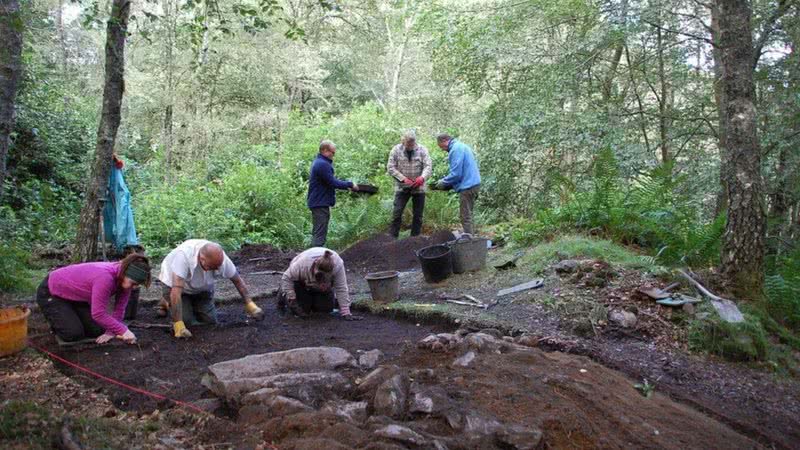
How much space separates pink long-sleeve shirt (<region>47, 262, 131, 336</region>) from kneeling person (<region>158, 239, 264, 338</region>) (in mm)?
442

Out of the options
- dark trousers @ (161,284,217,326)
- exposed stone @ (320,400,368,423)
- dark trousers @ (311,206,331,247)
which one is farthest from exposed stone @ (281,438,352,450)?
dark trousers @ (311,206,331,247)

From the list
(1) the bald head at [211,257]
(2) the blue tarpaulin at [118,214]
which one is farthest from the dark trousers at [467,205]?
(2) the blue tarpaulin at [118,214]

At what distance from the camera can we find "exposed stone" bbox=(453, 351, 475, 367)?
161 inches

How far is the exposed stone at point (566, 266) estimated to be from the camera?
6.51 metres

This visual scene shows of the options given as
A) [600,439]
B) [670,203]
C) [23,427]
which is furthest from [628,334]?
[23,427]

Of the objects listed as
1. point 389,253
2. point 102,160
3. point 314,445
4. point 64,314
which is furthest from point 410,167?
point 314,445

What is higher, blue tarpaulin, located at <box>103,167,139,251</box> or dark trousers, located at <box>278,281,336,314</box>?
blue tarpaulin, located at <box>103,167,139,251</box>

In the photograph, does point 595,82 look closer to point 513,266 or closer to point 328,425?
point 513,266

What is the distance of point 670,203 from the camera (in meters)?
8.38

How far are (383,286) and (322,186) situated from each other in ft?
7.66

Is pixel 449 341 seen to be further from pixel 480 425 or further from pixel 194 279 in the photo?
pixel 194 279

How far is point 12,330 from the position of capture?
15.1 feet

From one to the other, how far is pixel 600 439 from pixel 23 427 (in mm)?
2998

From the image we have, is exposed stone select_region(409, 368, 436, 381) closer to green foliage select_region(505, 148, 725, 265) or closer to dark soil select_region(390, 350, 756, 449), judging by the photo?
dark soil select_region(390, 350, 756, 449)
